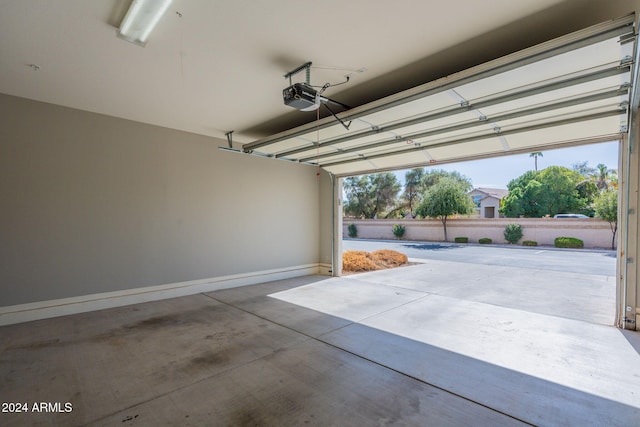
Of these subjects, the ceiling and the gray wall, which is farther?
the gray wall

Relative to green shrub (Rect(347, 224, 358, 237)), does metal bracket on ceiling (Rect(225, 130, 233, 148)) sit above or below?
above

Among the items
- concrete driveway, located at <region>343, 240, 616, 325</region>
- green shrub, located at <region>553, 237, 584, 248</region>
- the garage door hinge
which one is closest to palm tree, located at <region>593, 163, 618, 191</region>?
green shrub, located at <region>553, 237, 584, 248</region>

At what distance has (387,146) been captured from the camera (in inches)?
204

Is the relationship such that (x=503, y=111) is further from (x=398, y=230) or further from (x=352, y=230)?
(x=352, y=230)

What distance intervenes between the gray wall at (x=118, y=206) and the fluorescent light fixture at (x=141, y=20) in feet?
8.92

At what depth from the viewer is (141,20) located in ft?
8.02

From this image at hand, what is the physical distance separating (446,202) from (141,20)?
18961 millimetres

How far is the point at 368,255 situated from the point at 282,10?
822cm

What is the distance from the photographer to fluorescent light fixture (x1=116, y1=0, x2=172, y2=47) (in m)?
2.25

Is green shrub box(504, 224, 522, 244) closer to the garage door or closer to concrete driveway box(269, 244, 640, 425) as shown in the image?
concrete driveway box(269, 244, 640, 425)

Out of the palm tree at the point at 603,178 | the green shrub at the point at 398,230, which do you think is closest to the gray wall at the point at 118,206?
the green shrub at the point at 398,230

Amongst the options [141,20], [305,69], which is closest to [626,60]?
[305,69]

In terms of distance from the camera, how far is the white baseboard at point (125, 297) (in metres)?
Answer: 4.04

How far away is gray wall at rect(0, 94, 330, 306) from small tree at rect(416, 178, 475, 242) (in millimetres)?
14801
